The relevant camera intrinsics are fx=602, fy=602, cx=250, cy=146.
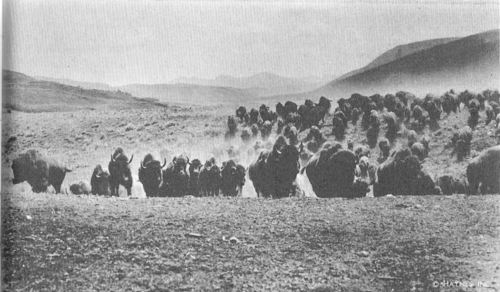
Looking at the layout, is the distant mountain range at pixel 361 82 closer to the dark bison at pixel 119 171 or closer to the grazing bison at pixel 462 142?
the grazing bison at pixel 462 142

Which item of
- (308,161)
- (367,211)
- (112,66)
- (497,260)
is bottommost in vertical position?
(497,260)

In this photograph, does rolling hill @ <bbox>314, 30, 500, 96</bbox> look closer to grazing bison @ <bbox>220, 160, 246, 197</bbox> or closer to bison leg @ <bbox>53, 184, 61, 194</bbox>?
grazing bison @ <bbox>220, 160, 246, 197</bbox>

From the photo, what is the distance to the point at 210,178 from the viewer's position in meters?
7.27

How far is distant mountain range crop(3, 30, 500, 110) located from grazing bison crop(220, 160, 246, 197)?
81cm

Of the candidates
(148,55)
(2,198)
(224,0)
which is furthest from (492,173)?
(2,198)

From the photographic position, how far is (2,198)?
21.3 feet

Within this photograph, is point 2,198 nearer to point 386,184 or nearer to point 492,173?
point 386,184

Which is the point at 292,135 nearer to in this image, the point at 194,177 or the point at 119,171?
the point at 194,177

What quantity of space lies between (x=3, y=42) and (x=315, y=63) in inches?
141

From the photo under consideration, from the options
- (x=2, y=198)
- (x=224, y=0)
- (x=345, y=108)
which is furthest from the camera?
(x=345, y=108)

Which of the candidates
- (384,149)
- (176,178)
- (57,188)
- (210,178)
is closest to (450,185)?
(384,149)

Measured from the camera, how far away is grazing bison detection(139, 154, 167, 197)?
23.7 feet

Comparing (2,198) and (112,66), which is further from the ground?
(112,66)

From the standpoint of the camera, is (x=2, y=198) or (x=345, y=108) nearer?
(x=2, y=198)
